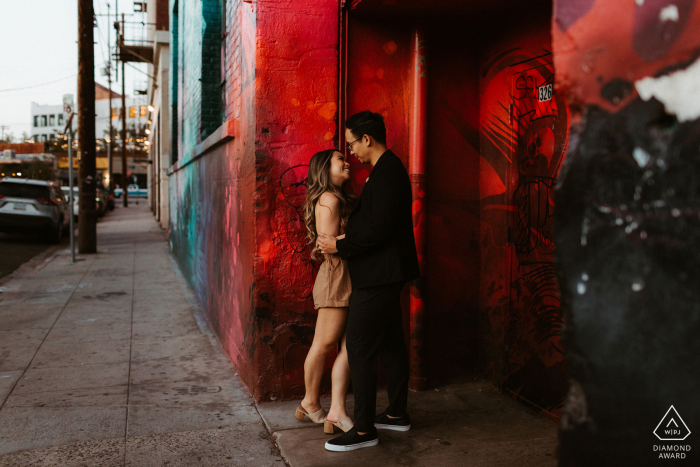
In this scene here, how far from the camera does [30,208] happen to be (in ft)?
50.1

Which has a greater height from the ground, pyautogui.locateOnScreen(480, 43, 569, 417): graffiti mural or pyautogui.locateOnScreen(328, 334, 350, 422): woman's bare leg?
pyautogui.locateOnScreen(480, 43, 569, 417): graffiti mural

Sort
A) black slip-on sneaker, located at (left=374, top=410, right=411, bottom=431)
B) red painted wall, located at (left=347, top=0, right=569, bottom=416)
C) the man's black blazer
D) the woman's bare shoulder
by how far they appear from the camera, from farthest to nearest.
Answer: red painted wall, located at (left=347, top=0, right=569, bottom=416) → black slip-on sneaker, located at (left=374, top=410, right=411, bottom=431) → the woman's bare shoulder → the man's black blazer

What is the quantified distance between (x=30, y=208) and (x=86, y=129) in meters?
3.90

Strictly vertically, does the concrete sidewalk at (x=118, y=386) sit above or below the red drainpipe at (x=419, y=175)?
A: below

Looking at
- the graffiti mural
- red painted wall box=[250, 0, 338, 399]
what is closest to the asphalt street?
red painted wall box=[250, 0, 338, 399]

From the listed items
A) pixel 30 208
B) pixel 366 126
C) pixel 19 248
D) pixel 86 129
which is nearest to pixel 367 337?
pixel 366 126

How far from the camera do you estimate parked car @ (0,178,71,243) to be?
15078mm

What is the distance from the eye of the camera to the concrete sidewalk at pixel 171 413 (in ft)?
10.9

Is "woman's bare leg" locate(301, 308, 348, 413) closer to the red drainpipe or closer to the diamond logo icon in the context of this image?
the red drainpipe

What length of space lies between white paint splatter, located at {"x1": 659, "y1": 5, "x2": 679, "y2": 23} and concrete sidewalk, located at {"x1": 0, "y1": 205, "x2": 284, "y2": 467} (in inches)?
114

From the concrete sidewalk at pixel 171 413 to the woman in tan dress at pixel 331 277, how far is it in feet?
0.98

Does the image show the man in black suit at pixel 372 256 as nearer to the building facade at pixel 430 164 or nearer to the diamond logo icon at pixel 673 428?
the building facade at pixel 430 164

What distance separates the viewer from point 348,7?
4199 millimetres

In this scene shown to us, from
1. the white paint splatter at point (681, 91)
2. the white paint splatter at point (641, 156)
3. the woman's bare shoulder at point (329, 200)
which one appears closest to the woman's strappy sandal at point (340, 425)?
the woman's bare shoulder at point (329, 200)
